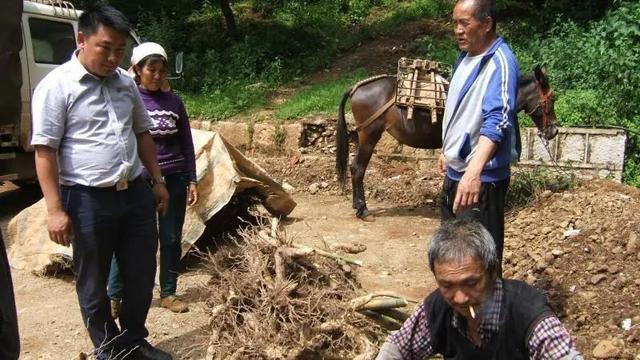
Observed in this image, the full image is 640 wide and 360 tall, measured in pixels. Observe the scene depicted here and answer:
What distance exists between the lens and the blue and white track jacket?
2914 mm

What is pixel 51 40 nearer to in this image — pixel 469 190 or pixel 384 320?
pixel 384 320

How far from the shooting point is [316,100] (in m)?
9.29

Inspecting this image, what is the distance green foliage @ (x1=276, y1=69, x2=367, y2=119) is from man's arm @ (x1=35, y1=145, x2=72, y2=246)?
6293 mm

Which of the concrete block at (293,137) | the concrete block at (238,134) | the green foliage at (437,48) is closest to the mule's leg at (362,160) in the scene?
the concrete block at (293,137)

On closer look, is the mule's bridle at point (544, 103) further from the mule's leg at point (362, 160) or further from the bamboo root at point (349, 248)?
the bamboo root at point (349, 248)

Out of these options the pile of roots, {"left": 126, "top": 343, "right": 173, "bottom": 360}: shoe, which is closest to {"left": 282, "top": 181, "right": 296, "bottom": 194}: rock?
the pile of roots

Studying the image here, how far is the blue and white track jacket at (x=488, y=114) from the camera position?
2.91 meters

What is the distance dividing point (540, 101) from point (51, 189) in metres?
4.58

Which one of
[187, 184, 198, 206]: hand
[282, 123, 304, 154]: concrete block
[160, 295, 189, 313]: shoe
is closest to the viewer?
[187, 184, 198, 206]: hand

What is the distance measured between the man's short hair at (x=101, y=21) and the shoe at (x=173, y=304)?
1870mm

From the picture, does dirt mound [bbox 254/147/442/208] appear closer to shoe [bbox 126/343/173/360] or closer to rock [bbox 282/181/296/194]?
rock [bbox 282/181/296/194]

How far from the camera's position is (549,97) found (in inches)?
235

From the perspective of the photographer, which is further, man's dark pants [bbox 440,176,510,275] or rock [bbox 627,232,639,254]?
rock [bbox 627,232,639,254]

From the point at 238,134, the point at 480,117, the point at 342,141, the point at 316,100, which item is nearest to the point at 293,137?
the point at 316,100
